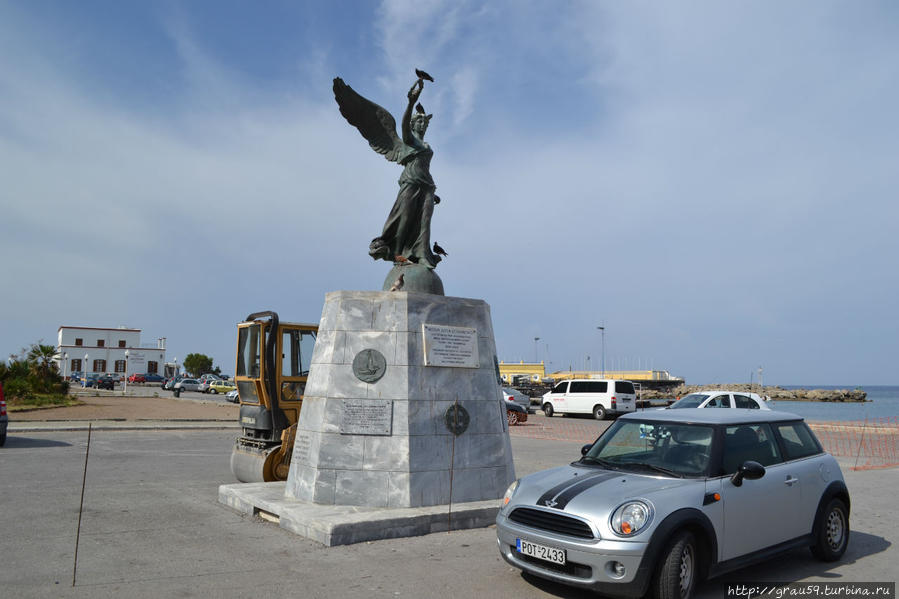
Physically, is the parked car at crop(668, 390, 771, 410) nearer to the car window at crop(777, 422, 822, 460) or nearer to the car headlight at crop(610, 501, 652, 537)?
the car window at crop(777, 422, 822, 460)

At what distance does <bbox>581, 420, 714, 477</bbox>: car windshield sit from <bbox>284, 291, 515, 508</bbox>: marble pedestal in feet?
6.87

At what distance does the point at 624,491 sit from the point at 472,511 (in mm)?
2834

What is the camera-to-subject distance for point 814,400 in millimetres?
87312

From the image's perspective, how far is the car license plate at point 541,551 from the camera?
496 cm

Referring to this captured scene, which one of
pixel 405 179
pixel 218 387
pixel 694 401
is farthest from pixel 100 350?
pixel 405 179

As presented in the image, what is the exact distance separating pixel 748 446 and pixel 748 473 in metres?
0.59

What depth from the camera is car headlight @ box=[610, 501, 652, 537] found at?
478 centimetres

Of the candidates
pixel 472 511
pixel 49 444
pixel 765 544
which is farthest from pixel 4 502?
pixel 765 544

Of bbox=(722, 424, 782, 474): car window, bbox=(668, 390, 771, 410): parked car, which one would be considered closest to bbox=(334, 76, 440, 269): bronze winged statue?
bbox=(722, 424, 782, 474): car window

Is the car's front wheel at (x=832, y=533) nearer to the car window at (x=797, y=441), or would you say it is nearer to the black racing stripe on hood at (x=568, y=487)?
the car window at (x=797, y=441)

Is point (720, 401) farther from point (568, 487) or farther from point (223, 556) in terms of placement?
point (223, 556)

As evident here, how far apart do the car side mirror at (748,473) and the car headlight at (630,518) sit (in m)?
1.05

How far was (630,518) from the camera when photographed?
4.84 meters

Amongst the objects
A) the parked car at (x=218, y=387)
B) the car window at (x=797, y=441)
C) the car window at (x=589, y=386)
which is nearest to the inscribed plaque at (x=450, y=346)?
the car window at (x=797, y=441)
